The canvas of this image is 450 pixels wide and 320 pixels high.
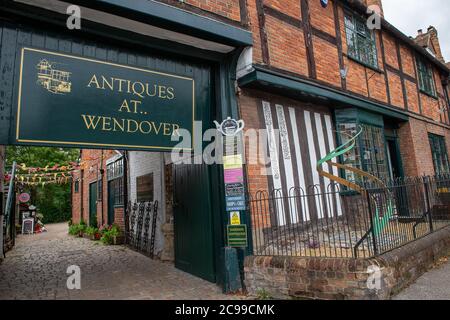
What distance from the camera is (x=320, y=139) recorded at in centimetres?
683

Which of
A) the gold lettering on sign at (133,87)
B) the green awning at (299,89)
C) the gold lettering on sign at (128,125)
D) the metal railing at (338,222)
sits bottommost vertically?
the metal railing at (338,222)

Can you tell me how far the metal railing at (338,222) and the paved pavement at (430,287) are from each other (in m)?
0.57

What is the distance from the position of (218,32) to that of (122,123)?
2033 mm

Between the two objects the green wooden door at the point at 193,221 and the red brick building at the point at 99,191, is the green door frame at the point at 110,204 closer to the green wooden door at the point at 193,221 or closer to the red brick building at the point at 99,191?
the red brick building at the point at 99,191

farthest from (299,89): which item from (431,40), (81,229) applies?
(81,229)

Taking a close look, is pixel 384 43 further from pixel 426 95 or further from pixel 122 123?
pixel 122 123

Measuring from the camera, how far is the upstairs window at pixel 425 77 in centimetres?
1101

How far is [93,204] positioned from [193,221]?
10344mm

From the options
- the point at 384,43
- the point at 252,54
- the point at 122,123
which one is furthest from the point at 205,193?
the point at 384,43

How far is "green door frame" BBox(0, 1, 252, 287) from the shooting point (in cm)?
380

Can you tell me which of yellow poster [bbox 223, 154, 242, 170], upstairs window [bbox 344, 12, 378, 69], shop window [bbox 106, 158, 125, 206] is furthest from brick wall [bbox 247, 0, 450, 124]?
shop window [bbox 106, 158, 125, 206]

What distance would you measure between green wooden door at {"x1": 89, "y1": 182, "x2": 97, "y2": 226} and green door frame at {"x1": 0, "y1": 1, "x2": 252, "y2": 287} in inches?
406

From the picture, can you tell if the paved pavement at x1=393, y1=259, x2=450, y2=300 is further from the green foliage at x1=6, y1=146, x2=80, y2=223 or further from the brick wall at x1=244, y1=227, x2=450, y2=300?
the green foliage at x1=6, y1=146, x2=80, y2=223

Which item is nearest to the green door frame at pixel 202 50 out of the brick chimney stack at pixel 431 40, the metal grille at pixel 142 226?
the metal grille at pixel 142 226
